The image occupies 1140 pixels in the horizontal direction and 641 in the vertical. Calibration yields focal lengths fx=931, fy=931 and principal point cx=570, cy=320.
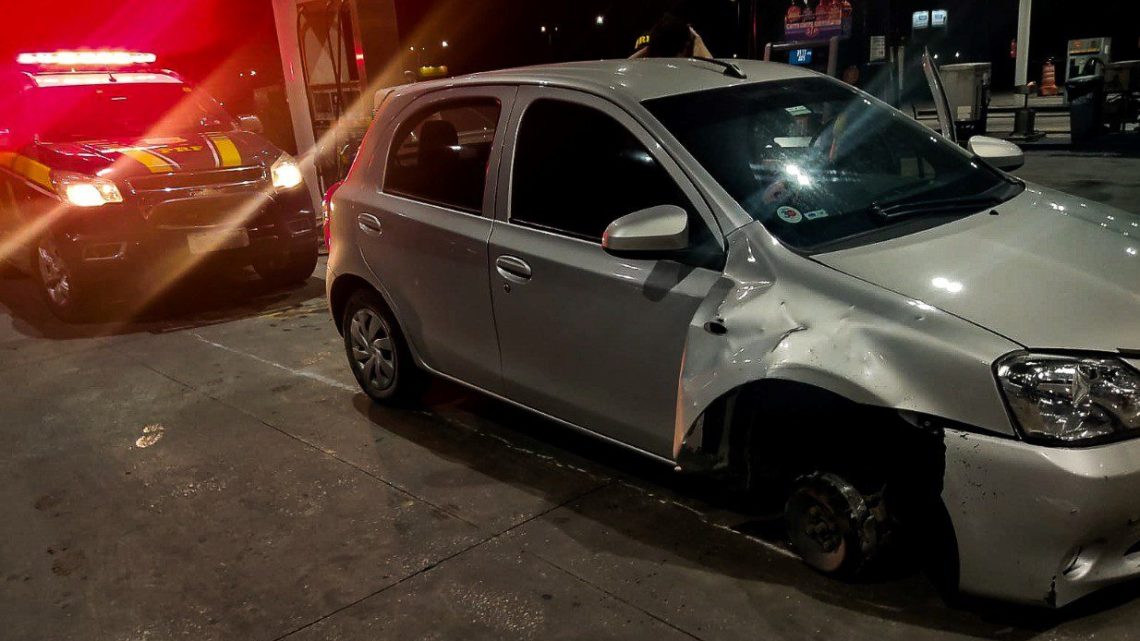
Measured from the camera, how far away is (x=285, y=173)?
7.32 metres

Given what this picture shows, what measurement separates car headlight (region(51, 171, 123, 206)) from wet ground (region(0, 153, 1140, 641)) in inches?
63.8

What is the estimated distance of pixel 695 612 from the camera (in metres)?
2.90

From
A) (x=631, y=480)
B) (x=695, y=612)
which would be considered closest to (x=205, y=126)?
(x=631, y=480)

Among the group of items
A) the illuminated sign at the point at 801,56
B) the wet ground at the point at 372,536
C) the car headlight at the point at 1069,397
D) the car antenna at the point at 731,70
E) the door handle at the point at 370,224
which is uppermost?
the car antenna at the point at 731,70

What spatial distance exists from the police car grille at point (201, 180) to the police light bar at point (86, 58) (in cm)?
184

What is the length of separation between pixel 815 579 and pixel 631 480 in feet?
3.27

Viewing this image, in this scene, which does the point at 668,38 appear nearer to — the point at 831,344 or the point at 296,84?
the point at 831,344

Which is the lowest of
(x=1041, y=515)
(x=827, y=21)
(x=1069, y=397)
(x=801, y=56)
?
(x=1041, y=515)

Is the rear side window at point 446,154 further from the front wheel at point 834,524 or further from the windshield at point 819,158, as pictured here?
the front wheel at point 834,524

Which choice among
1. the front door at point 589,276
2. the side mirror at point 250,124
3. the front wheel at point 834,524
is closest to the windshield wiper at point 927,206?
the front door at point 589,276

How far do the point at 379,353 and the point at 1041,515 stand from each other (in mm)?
3193

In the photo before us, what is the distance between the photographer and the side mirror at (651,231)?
297 cm

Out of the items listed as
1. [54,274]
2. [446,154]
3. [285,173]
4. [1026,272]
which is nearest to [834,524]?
[1026,272]

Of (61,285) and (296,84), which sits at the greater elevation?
(296,84)
